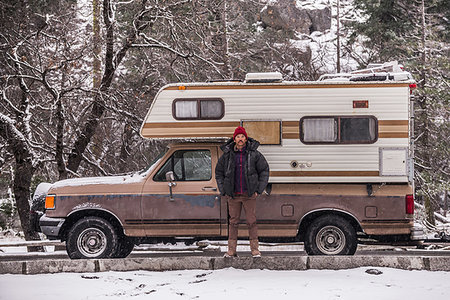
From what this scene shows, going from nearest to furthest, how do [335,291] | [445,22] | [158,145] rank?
[335,291] < [158,145] < [445,22]

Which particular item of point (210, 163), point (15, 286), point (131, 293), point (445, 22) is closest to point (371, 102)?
point (210, 163)

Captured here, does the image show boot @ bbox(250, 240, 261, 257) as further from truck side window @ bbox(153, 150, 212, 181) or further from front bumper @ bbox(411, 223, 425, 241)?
front bumper @ bbox(411, 223, 425, 241)

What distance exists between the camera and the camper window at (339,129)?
28.5 ft

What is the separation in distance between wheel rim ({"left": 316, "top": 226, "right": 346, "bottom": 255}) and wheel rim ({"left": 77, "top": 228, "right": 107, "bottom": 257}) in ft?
10.6

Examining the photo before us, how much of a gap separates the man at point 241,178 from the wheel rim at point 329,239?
109 cm

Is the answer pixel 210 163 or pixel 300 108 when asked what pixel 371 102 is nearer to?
pixel 300 108

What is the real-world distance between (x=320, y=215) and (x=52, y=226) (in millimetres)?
4068

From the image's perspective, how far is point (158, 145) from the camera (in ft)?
59.2

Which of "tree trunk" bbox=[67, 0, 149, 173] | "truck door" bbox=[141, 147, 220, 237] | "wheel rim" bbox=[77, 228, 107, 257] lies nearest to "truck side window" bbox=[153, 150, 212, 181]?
"truck door" bbox=[141, 147, 220, 237]

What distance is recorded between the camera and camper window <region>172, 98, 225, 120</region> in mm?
8750

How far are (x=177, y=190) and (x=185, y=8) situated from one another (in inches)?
401

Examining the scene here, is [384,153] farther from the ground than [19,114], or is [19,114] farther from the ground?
[19,114]

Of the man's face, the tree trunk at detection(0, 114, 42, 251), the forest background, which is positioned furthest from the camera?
the forest background

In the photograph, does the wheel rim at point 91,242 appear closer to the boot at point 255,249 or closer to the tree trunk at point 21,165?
the boot at point 255,249
